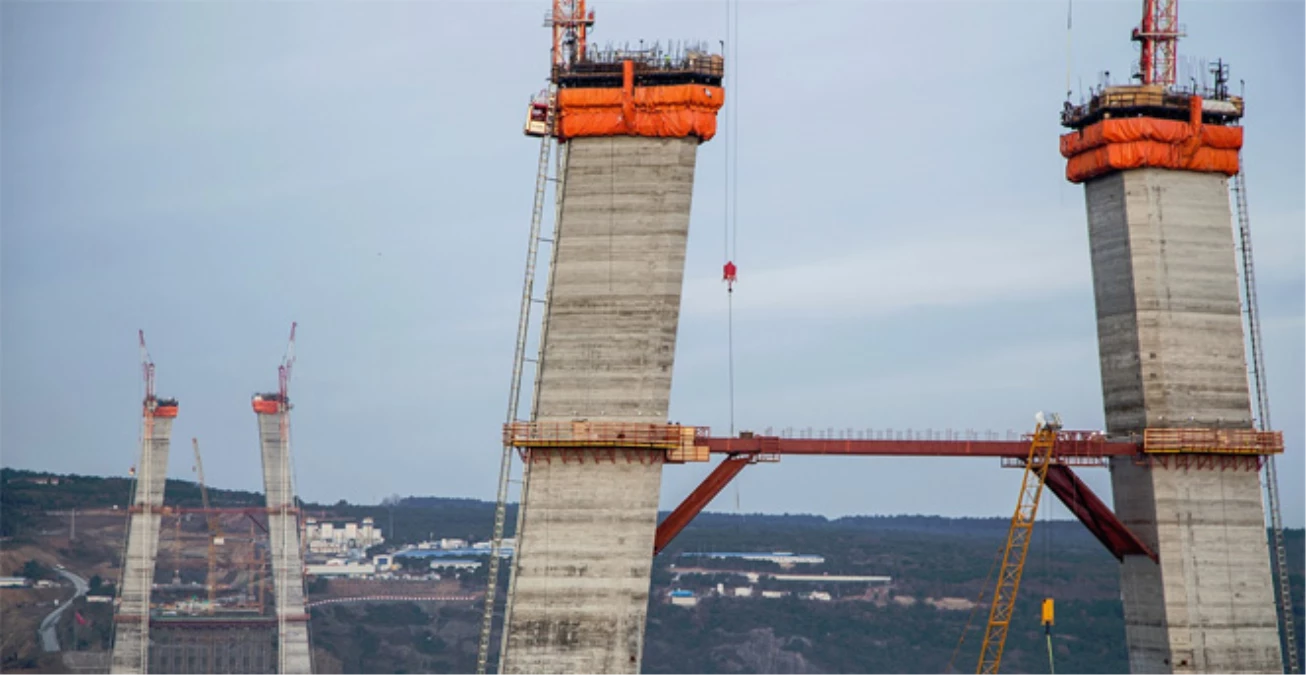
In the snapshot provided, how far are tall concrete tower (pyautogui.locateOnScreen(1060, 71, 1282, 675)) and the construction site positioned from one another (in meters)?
0.13

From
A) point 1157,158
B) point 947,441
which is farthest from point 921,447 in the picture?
point 1157,158

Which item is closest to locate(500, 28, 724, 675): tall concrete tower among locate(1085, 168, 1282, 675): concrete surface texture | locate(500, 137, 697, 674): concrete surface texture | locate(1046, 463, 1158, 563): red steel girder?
locate(500, 137, 697, 674): concrete surface texture

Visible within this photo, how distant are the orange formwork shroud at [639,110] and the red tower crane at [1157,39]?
29910 mm

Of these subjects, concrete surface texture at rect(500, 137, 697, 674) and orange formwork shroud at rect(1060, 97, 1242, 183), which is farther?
orange formwork shroud at rect(1060, 97, 1242, 183)

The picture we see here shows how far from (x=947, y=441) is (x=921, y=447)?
5.01 feet

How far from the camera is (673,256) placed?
94188 millimetres

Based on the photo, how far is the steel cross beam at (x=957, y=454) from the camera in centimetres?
9625

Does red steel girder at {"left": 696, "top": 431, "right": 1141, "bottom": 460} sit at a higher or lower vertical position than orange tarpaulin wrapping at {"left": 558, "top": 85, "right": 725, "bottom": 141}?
lower

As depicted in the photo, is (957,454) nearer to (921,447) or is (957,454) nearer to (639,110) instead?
(921,447)

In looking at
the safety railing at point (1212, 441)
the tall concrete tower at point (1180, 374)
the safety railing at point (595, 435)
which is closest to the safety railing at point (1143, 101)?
the tall concrete tower at point (1180, 374)

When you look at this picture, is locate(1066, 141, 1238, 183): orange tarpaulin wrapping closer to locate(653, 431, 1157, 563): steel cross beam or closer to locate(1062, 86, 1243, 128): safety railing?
locate(1062, 86, 1243, 128): safety railing

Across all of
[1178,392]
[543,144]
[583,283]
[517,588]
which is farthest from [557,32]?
[1178,392]

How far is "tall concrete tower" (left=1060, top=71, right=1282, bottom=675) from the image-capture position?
10169 centimetres

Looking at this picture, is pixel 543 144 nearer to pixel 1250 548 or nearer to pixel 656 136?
pixel 656 136
